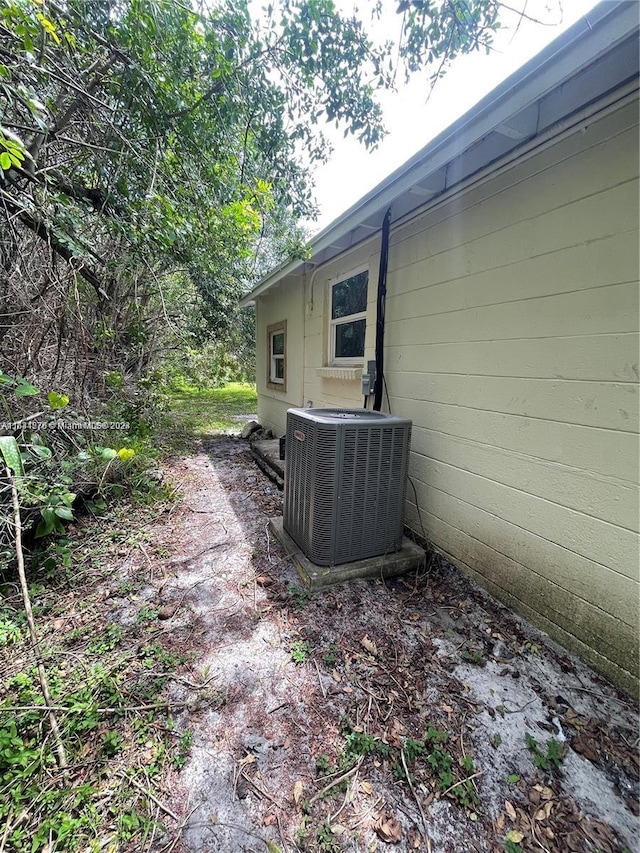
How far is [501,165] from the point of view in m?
2.14

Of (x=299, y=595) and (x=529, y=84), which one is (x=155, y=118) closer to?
(x=529, y=84)

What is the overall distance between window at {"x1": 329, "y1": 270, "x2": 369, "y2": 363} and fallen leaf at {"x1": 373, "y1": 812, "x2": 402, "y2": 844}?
11.2 feet

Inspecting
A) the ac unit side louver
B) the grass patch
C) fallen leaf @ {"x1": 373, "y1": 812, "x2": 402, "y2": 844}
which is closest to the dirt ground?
fallen leaf @ {"x1": 373, "y1": 812, "x2": 402, "y2": 844}

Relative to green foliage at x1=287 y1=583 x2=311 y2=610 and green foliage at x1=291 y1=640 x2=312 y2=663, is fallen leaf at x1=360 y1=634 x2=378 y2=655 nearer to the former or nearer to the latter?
green foliage at x1=291 y1=640 x2=312 y2=663

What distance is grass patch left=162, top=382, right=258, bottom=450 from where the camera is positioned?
708cm

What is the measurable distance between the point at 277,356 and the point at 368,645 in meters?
5.52

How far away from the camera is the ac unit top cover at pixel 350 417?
7.54 ft

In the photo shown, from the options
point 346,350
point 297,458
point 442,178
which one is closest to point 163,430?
point 346,350

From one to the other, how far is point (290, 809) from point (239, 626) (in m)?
0.94

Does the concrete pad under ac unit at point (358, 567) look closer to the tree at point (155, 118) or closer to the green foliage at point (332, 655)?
the green foliage at point (332, 655)

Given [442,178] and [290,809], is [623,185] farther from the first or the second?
[290,809]

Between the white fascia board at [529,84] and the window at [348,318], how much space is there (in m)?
1.36

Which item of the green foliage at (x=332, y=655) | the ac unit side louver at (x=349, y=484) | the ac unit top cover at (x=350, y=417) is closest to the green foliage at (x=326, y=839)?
the green foliage at (x=332, y=655)

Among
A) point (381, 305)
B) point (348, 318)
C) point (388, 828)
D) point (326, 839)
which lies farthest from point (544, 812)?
point (348, 318)
